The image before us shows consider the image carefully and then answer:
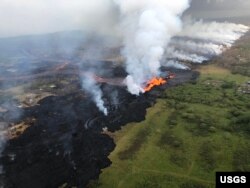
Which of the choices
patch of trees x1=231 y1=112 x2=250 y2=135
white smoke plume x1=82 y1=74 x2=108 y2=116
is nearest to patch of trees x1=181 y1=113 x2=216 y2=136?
patch of trees x1=231 y1=112 x2=250 y2=135

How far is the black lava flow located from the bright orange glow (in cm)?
324

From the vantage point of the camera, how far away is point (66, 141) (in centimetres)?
10194

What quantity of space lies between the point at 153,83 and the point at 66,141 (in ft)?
183

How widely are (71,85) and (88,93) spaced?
15.8 meters

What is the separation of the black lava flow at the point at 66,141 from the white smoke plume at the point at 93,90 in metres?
1.87

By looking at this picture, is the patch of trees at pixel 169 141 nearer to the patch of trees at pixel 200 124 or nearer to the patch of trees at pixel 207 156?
the patch of trees at pixel 207 156

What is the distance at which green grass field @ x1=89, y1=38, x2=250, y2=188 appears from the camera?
84394 mm

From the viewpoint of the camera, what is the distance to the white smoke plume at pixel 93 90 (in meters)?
126

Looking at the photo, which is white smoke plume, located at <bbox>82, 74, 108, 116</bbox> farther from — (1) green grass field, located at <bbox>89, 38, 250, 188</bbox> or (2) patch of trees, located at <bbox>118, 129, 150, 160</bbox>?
(2) patch of trees, located at <bbox>118, 129, 150, 160</bbox>

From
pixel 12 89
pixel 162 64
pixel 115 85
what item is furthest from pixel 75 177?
pixel 162 64

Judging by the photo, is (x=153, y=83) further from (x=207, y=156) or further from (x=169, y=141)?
(x=207, y=156)

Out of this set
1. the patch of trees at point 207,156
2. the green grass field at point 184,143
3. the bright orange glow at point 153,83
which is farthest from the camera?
the bright orange glow at point 153,83

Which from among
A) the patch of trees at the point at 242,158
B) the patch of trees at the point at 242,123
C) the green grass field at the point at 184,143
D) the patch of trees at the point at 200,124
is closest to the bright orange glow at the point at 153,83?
the green grass field at the point at 184,143

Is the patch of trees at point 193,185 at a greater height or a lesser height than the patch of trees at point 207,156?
lesser
